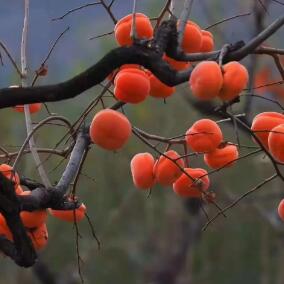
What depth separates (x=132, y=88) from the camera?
1.00 m

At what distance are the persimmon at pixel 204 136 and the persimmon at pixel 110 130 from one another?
0.14 metres

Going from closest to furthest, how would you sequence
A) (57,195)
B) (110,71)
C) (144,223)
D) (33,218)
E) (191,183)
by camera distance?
(110,71) → (57,195) → (33,218) → (191,183) → (144,223)

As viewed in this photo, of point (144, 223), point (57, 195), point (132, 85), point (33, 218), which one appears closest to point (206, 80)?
point (132, 85)

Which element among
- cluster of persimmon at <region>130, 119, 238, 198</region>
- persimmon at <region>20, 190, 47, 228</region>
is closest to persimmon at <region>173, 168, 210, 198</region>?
cluster of persimmon at <region>130, 119, 238, 198</region>

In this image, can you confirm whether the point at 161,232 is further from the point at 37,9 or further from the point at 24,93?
the point at 24,93

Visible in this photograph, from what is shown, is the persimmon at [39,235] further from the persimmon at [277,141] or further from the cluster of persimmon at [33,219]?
the persimmon at [277,141]

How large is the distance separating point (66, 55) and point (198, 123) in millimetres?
6066

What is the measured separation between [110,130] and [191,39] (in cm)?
18

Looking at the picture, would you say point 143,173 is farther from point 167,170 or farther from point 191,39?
point 191,39

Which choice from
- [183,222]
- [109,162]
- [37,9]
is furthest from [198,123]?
[109,162]

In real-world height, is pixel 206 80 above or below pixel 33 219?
above

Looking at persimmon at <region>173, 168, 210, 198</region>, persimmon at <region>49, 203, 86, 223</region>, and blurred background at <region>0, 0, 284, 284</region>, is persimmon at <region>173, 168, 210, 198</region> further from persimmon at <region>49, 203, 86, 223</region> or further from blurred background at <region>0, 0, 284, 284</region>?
blurred background at <region>0, 0, 284, 284</region>

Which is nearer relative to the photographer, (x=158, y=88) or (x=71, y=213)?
(x=158, y=88)

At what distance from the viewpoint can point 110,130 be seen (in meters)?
1.00
